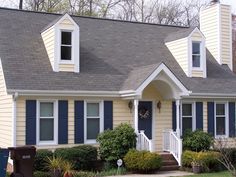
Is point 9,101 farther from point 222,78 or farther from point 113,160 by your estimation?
point 222,78

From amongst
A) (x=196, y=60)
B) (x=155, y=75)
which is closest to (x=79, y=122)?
(x=155, y=75)

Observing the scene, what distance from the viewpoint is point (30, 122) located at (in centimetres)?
1702

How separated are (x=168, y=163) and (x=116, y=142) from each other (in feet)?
8.72

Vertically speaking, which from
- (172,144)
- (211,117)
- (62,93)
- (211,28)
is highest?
(211,28)

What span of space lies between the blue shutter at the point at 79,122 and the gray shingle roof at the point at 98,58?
2.48ft

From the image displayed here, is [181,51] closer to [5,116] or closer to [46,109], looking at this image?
[46,109]

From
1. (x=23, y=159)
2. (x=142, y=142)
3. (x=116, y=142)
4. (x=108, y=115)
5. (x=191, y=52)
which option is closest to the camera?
(x=23, y=159)

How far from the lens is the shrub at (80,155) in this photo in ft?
54.4

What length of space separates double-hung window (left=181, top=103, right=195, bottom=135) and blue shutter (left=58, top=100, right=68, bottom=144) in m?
6.01

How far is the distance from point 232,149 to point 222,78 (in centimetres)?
507

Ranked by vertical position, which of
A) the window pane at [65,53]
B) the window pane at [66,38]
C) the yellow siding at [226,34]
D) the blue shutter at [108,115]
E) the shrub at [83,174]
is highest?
the yellow siding at [226,34]

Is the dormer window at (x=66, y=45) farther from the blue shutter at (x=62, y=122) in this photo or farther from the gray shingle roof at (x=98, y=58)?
the blue shutter at (x=62, y=122)

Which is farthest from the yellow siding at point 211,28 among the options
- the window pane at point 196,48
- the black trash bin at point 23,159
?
the black trash bin at point 23,159

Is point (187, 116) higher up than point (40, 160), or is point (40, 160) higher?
point (187, 116)
